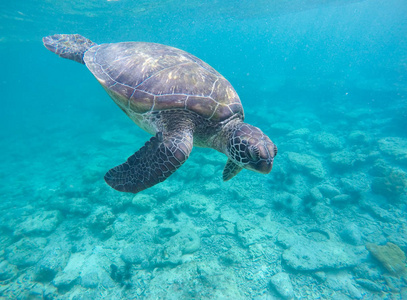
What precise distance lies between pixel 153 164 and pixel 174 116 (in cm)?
90

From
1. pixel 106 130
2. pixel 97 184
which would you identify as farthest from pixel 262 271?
pixel 106 130

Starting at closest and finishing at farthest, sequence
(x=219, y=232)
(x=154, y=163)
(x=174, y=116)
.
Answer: (x=154, y=163) → (x=174, y=116) → (x=219, y=232)

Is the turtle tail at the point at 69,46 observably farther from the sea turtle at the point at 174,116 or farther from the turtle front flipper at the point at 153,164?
the turtle front flipper at the point at 153,164

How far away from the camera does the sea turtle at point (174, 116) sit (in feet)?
9.41

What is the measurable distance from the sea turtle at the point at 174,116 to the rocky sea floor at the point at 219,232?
155 inches

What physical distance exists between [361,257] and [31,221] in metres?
12.2

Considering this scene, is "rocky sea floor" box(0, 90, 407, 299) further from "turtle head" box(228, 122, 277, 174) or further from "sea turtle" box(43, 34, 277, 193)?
"turtle head" box(228, 122, 277, 174)

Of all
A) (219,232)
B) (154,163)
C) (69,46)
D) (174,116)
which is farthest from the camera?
(219,232)

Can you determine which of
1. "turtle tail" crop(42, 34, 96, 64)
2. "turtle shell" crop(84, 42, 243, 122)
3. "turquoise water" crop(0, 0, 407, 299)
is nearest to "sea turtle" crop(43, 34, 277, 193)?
"turtle shell" crop(84, 42, 243, 122)

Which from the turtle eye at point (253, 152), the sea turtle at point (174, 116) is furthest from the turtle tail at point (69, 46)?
the turtle eye at point (253, 152)

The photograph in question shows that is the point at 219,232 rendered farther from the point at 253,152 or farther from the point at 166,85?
the point at 166,85

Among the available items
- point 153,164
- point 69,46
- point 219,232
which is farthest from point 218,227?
point 69,46

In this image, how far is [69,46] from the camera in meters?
5.48

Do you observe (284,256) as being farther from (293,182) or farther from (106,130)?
(106,130)
